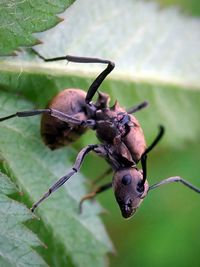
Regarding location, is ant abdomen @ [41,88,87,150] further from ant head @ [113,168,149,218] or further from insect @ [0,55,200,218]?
ant head @ [113,168,149,218]

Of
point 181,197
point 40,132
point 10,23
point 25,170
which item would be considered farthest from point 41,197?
point 181,197

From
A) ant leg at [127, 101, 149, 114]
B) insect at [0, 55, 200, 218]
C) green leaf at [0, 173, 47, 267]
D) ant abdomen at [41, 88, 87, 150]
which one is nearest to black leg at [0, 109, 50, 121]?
insect at [0, 55, 200, 218]

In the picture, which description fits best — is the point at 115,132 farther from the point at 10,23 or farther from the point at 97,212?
the point at 10,23

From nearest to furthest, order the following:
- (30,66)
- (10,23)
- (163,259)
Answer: (10,23), (30,66), (163,259)

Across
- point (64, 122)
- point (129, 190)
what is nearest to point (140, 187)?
point (129, 190)

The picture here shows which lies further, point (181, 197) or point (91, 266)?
point (181, 197)

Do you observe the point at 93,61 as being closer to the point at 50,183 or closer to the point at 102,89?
the point at 102,89
